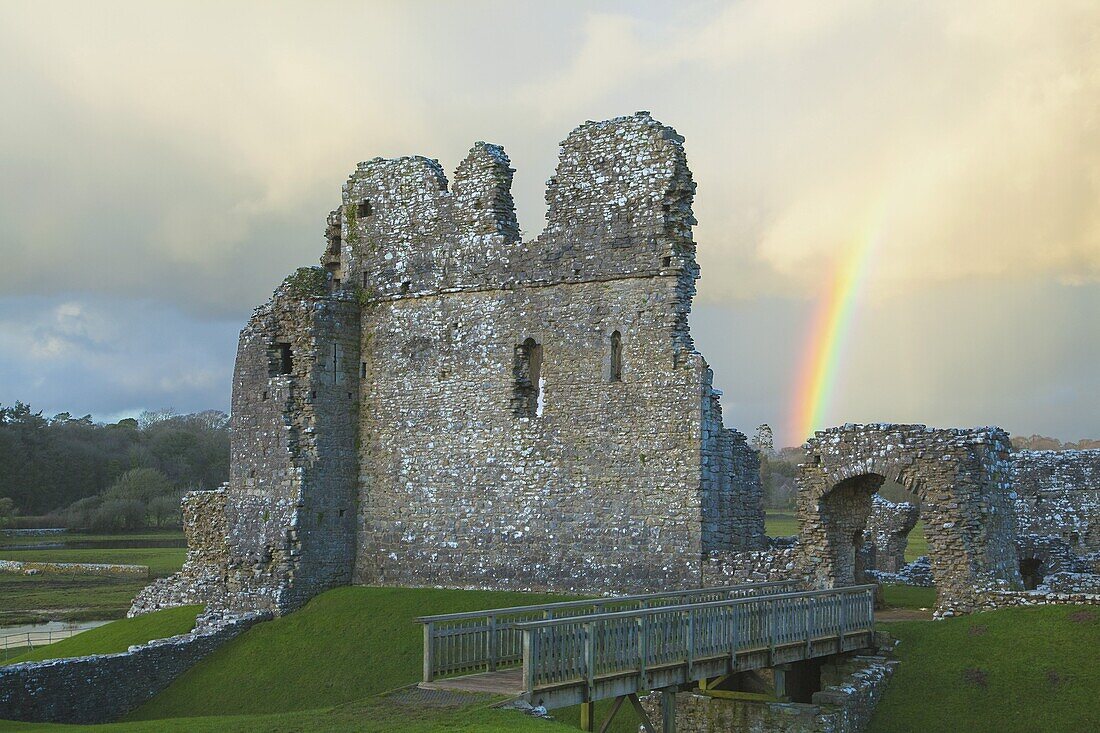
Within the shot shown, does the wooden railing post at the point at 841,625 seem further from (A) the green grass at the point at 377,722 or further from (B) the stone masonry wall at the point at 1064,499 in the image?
(B) the stone masonry wall at the point at 1064,499

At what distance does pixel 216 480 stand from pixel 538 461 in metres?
75.3

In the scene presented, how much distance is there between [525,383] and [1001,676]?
11900 millimetres

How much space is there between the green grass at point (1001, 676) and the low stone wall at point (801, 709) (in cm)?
32

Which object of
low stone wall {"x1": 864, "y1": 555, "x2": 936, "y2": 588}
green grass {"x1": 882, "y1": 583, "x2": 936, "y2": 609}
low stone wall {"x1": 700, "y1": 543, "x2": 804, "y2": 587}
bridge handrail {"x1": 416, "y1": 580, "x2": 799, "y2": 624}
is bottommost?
green grass {"x1": 882, "y1": 583, "x2": 936, "y2": 609}

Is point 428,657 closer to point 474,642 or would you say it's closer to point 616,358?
point 474,642

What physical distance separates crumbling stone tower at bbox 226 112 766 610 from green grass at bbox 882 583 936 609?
4.17 meters

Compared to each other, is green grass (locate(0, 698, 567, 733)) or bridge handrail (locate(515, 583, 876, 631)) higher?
bridge handrail (locate(515, 583, 876, 631))

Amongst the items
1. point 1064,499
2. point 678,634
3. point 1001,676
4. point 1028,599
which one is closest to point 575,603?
point 678,634

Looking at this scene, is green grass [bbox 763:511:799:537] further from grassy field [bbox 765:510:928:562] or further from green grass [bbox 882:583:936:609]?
green grass [bbox 882:583:936:609]

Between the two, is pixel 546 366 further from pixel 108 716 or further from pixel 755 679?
pixel 108 716

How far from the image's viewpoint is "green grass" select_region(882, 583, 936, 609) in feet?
86.7

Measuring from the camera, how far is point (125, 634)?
28.1 metres

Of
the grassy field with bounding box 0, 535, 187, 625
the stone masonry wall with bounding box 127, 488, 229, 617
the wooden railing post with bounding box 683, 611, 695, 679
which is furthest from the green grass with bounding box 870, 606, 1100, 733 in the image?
the grassy field with bounding box 0, 535, 187, 625

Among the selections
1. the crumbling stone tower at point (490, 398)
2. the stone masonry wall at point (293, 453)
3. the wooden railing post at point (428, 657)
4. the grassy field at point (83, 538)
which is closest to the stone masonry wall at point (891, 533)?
the crumbling stone tower at point (490, 398)
